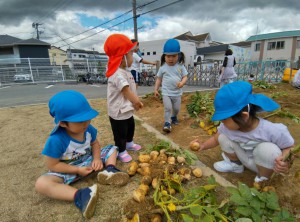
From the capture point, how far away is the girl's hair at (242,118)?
5.16ft

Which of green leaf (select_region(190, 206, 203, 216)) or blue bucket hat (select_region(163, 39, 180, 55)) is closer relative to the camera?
green leaf (select_region(190, 206, 203, 216))

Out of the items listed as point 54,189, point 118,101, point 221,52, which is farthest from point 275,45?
point 54,189

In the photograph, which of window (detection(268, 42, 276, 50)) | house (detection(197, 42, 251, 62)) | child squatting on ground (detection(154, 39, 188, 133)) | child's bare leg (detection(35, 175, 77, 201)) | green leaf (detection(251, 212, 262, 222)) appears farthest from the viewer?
house (detection(197, 42, 251, 62))

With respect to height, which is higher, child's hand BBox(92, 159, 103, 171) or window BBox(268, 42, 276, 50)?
window BBox(268, 42, 276, 50)

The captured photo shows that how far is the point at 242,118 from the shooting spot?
5.26ft

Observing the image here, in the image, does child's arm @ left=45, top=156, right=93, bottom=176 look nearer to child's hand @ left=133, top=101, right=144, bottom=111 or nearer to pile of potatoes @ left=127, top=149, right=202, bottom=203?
pile of potatoes @ left=127, top=149, right=202, bottom=203

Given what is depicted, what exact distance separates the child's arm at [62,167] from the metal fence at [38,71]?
577 inches

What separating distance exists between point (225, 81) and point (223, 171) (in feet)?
17.5

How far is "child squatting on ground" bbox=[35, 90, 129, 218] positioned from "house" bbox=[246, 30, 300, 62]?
36.8 meters

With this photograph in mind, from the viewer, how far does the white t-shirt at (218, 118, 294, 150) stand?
62.9 inches

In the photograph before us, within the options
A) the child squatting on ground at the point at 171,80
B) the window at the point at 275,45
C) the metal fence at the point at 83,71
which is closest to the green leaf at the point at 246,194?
the child squatting on ground at the point at 171,80

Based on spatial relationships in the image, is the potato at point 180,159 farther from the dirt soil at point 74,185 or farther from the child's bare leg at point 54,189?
the child's bare leg at point 54,189

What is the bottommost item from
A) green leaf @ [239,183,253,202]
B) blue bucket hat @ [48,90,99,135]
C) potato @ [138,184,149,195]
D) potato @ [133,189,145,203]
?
potato @ [138,184,149,195]

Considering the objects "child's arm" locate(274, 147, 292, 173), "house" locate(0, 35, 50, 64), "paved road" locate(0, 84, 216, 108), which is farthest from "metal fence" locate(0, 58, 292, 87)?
"house" locate(0, 35, 50, 64)
